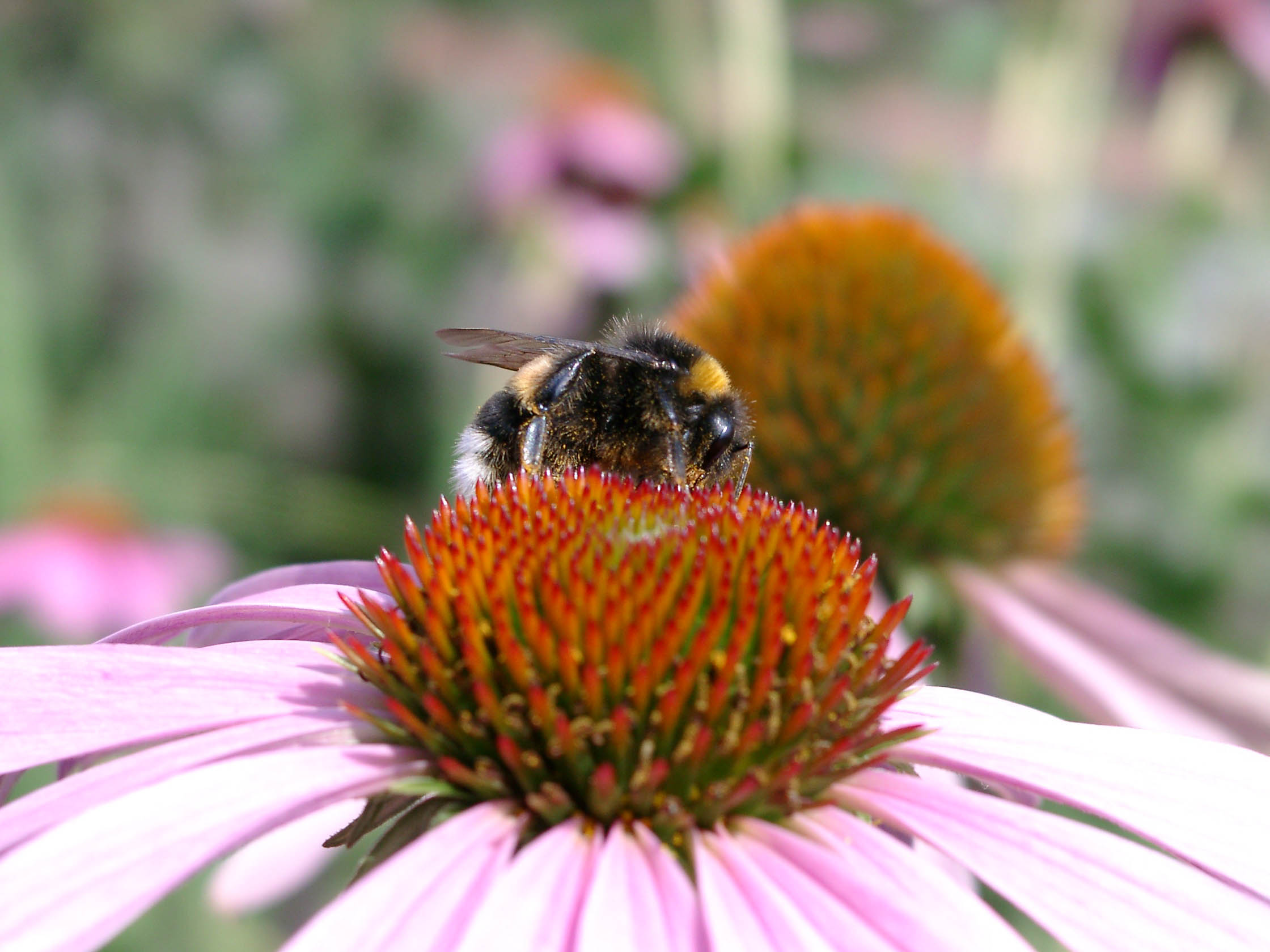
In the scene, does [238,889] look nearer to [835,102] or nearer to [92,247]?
[92,247]

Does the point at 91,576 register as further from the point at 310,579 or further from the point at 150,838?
the point at 150,838

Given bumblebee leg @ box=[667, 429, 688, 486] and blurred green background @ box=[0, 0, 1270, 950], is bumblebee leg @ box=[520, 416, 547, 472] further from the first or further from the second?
blurred green background @ box=[0, 0, 1270, 950]

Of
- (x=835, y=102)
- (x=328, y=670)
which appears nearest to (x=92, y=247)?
(x=835, y=102)

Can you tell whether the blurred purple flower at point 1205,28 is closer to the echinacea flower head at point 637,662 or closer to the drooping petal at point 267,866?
the echinacea flower head at point 637,662

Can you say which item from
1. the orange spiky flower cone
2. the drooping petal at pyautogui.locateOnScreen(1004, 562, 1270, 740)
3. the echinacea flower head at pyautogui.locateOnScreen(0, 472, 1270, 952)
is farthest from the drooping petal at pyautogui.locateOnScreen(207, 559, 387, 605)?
the drooping petal at pyautogui.locateOnScreen(1004, 562, 1270, 740)

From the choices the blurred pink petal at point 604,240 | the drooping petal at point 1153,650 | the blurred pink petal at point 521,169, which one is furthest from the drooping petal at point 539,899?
the blurred pink petal at point 521,169

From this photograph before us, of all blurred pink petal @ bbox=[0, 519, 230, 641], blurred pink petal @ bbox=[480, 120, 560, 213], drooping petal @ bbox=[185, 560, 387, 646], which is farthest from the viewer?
blurred pink petal @ bbox=[480, 120, 560, 213]

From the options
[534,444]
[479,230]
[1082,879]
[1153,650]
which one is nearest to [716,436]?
[534,444]
